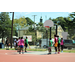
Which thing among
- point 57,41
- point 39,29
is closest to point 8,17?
point 39,29

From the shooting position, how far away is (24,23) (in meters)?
53.8

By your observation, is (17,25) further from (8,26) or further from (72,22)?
(72,22)

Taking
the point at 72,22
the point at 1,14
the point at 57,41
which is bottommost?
the point at 57,41

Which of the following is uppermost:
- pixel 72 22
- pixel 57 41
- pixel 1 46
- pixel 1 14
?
pixel 1 14

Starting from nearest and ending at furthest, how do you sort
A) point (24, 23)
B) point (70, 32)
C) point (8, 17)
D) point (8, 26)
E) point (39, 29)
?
point (70, 32)
point (8, 26)
point (8, 17)
point (39, 29)
point (24, 23)

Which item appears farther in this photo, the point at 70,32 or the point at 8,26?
the point at 8,26

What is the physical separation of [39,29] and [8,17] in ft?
33.3
